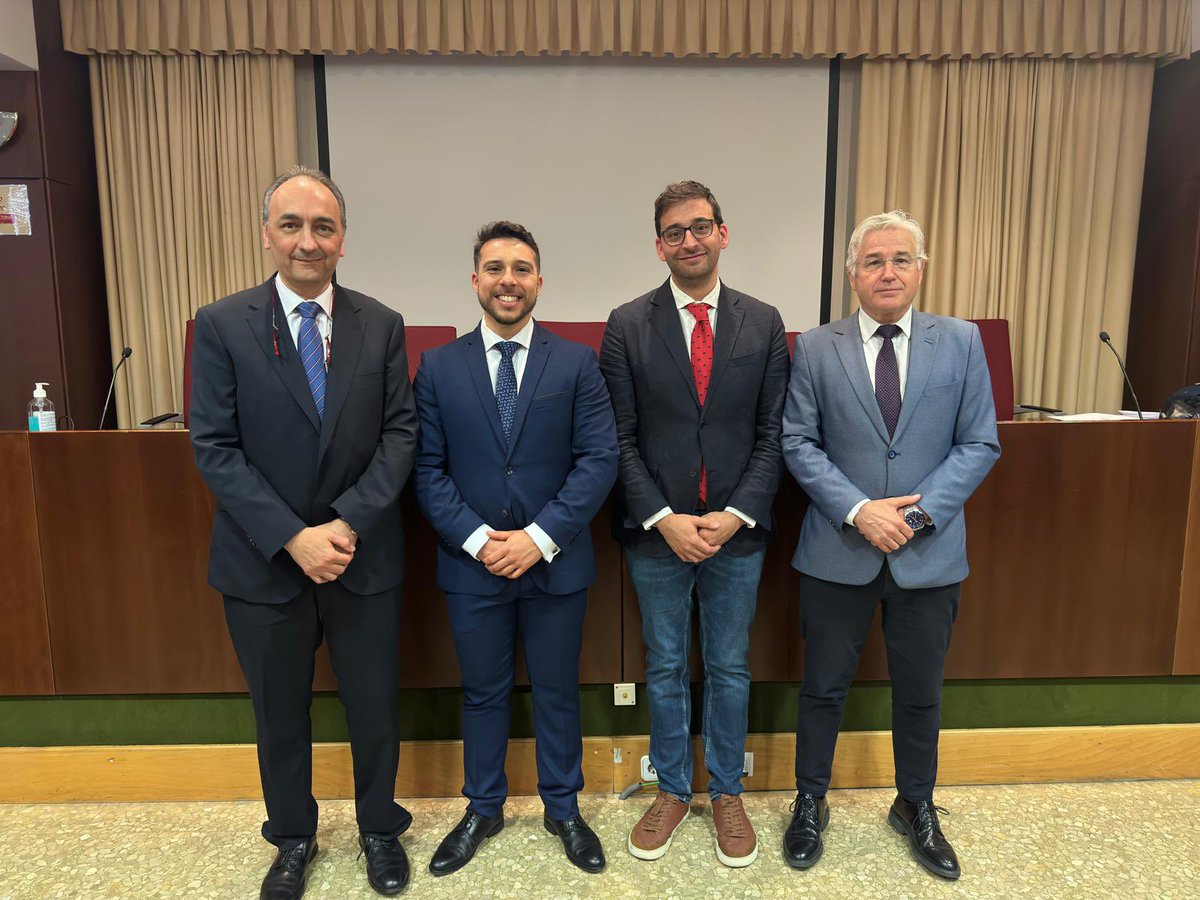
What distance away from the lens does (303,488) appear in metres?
1.47

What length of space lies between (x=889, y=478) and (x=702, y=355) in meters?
0.53

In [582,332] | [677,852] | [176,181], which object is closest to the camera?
[677,852]

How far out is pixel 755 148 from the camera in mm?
4113

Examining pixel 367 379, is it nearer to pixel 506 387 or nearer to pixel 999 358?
pixel 506 387

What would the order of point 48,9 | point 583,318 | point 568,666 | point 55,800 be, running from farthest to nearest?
point 583,318 → point 48,9 → point 55,800 → point 568,666

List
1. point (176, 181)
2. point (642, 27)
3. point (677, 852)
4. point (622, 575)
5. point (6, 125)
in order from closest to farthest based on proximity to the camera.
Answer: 1. point (677, 852)
2. point (622, 575)
3. point (6, 125)
4. point (642, 27)
5. point (176, 181)

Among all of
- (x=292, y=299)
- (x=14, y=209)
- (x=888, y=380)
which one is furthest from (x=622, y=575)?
(x=14, y=209)

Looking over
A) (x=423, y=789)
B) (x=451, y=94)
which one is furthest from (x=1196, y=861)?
(x=451, y=94)

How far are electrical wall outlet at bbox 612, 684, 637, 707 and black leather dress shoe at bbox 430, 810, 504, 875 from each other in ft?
1.44

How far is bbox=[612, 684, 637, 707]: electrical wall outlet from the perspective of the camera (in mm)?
1971

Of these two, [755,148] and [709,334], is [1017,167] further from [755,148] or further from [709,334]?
[709,334]

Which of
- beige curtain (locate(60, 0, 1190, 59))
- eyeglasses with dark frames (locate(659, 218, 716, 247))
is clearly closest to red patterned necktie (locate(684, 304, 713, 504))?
eyeglasses with dark frames (locate(659, 218, 716, 247))

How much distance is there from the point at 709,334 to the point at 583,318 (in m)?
2.68

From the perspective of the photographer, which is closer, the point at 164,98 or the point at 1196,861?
the point at 1196,861
